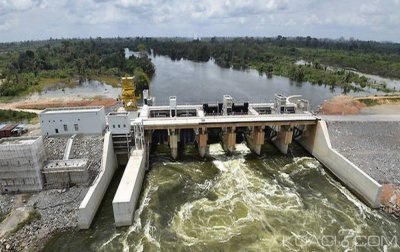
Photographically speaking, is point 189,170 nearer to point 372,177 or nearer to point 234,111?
point 234,111

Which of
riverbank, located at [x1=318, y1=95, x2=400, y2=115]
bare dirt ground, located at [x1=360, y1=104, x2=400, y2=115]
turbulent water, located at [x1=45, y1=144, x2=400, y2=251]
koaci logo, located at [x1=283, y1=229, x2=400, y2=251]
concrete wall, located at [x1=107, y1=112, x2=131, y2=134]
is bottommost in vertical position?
koaci logo, located at [x1=283, y1=229, x2=400, y2=251]

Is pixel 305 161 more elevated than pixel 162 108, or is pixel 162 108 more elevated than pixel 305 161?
pixel 162 108

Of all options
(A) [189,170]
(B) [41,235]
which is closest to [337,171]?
(A) [189,170]

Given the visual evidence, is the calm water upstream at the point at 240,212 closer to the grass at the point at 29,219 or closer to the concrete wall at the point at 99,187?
the concrete wall at the point at 99,187

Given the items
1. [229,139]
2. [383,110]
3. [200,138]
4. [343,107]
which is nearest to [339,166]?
[229,139]

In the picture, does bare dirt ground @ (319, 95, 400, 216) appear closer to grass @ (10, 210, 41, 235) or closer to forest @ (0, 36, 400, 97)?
grass @ (10, 210, 41, 235)

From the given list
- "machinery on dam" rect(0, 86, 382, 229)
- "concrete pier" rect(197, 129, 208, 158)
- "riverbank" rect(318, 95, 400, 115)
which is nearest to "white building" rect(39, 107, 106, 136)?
"machinery on dam" rect(0, 86, 382, 229)

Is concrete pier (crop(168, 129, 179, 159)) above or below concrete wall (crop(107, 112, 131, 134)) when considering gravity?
below

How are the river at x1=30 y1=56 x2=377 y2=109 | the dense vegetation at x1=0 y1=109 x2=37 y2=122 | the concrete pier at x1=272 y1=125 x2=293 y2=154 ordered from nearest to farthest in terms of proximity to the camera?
1. the concrete pier at x1=272 y1=125 x2=293 y2=154
2. the dense vegetation at x1=0 y1=109 x2=37 y2=122
3. the river at x1=30 y1=56 x2=377 y2=109
